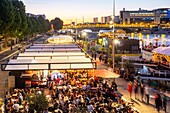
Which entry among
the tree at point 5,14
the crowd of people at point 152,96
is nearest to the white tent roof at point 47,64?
the crowd of people at point 152,96

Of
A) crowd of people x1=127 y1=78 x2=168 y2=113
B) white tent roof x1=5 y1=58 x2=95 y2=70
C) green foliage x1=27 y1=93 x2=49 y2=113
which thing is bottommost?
crowd of people x1=127 y1=78 x2=168 y2=113

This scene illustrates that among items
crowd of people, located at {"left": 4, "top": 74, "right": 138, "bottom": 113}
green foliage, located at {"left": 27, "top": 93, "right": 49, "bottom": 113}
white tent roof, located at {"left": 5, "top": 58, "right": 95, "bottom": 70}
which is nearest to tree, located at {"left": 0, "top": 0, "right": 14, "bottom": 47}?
white tent roof, located at {"left": 5, "top": 58, "right": 95, "bottom": 70}

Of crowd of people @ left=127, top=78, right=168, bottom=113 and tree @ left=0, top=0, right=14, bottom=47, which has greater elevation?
tree @ left=0, top=0, right=14, bottom=47

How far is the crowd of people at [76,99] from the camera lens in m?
17.1

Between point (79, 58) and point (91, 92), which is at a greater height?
point (79, 58)

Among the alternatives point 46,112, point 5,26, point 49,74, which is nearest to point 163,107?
point 46,112

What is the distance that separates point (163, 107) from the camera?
18.6 m

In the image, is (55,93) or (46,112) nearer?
(46,112)

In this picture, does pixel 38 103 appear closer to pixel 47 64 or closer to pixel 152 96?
pixel 47 64

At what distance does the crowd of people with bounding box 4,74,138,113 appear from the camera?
17.1m

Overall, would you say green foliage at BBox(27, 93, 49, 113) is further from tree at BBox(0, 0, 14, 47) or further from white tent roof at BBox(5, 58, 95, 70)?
tree at BBox(0, 0, 14, 47)

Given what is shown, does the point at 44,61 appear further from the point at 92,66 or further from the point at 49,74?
the point at 92,66

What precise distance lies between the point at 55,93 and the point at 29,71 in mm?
3980

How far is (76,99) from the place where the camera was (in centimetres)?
1950
